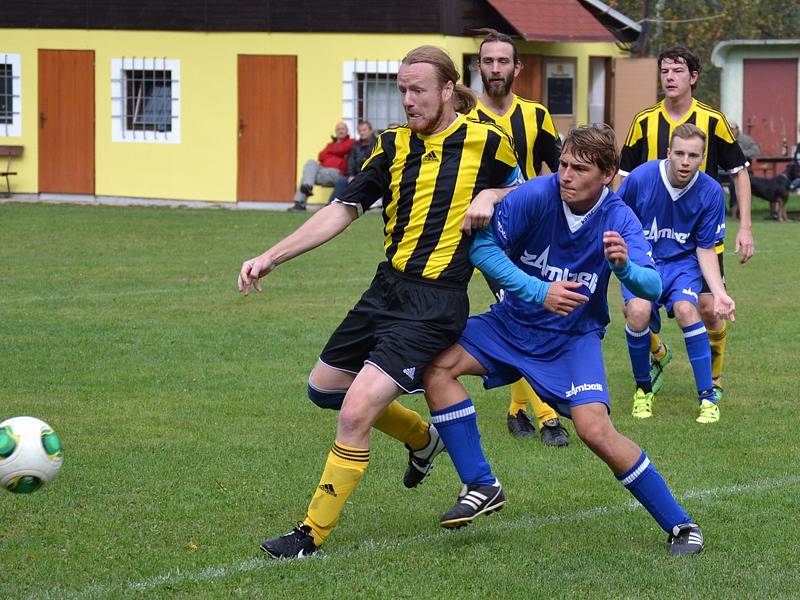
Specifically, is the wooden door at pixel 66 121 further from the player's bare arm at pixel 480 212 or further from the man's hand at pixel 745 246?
the player's bare arm at pixel 480 212

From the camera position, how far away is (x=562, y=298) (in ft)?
16.9

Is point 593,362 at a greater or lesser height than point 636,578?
greater

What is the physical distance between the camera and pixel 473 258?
18.0 ft

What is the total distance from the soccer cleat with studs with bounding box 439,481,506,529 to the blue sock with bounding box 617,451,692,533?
0.48 m

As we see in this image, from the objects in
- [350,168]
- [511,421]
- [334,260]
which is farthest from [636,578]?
[350,168]

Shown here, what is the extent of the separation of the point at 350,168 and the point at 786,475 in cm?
1690

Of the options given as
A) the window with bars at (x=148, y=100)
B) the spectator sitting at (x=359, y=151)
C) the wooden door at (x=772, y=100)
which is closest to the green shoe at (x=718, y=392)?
the spectator sitting at (x=359, y=151)

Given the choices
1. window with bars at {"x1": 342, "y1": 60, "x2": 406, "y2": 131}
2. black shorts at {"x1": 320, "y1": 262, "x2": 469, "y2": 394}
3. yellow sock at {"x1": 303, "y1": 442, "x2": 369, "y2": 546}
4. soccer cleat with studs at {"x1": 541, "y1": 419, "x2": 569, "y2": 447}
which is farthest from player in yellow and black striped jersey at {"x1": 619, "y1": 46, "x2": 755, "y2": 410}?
window with bars at {"x1": 342, "y1": 60, "x2": 406, "y2": 131}

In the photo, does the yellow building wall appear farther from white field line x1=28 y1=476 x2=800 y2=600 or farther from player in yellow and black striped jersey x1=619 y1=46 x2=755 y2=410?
white field line x1=28 y1=476 x2=800 y2=600

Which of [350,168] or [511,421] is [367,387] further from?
[350,168]

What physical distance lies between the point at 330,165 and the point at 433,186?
18456 millimetres

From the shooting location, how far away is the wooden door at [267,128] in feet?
A: 82.2

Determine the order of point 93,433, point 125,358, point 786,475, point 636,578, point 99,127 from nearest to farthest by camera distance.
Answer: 1. point 636,578
2. point 786,475
3. point 93,433
4. point 125,358
5. point 99,127

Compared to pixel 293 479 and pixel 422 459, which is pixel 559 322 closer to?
pixel 422 459
